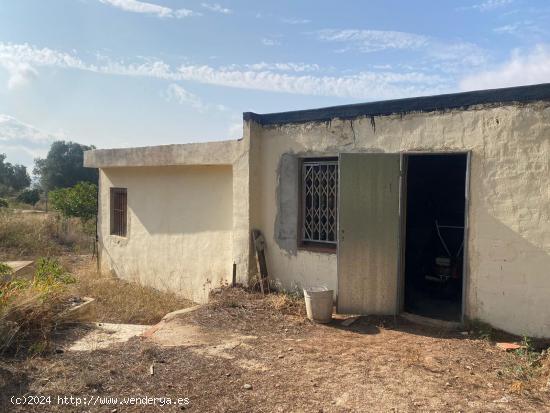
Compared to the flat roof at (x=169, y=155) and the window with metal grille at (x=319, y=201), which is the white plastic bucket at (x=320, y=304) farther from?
the flat roof at (x=169, y=155)

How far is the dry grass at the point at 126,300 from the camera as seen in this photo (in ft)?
23.5

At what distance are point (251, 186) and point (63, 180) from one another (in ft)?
101

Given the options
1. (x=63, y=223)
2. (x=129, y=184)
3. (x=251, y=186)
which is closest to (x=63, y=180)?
(x=63, y=223)

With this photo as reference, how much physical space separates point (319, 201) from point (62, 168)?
32.2m

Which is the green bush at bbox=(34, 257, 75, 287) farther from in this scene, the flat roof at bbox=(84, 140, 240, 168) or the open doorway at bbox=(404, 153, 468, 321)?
the open doorway at bbox=(404, 153, 468, 321)

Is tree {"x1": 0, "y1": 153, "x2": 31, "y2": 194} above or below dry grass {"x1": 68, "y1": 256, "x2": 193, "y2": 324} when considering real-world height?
above

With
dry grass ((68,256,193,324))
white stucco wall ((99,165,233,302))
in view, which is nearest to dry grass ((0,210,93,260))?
white stucco wall ((99,165,233,302))

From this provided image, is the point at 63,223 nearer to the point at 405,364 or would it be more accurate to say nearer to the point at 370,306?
the point at 370,306

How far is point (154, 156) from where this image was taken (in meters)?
9.00

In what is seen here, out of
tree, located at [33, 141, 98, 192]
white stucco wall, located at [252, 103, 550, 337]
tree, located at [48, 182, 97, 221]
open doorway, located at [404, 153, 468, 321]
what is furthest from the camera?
tree, located at [33, 141, 98, 192]

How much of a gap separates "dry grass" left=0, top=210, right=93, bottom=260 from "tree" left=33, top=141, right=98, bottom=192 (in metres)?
18.2

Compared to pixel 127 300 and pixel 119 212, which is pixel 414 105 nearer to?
pixel 127 300

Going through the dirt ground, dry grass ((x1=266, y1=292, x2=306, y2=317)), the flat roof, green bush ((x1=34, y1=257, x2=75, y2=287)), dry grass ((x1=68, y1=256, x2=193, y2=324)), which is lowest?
dry grass ((x1=68, y1=256, x2=193, y2=324))

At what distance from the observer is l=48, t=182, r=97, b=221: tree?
16.2m
